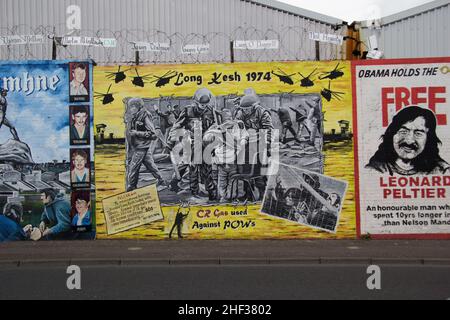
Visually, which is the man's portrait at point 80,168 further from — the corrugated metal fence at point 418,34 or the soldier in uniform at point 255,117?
the corrugated metal fence at point 418,34

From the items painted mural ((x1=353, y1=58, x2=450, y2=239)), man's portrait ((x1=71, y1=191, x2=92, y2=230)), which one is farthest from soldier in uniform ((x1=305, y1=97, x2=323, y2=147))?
man's portrait ((x1=71, y1=191, x2=92, y2=230))

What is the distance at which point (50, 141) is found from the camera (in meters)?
13.4

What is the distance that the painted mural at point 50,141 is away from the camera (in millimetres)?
13391

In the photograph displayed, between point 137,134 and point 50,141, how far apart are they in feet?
6.55

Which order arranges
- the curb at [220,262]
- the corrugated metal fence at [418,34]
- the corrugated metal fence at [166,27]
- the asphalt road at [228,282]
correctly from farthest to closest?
the corrugated metal fence at [166,27], the corrugated metal fence at [418,34], the curb at [220,262], the asphalt road at [228,282]

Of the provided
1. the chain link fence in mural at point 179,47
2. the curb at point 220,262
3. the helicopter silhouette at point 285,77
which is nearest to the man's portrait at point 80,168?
the chain link fence in mural at point 179,47

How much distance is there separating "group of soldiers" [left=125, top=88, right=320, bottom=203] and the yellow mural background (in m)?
0.24

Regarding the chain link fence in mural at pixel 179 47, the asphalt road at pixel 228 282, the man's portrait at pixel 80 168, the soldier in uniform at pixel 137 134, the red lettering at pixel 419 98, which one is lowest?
the asphalt road at pixel 228 282

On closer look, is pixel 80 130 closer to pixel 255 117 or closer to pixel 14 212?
pixel 14 212

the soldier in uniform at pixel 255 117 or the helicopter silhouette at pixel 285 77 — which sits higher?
the helicopter silhouette at pixel 285 77

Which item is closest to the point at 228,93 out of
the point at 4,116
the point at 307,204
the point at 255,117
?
the point at 255,117

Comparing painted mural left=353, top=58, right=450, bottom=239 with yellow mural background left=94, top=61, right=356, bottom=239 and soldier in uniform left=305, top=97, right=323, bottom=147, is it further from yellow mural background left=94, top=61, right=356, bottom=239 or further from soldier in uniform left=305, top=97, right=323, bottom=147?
soldier in uniform left=305, top=97, right=323, bottom=147

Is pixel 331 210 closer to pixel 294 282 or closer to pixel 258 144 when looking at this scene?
pixel 258 144

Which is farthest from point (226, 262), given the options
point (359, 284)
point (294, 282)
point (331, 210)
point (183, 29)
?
point (183, 29)
